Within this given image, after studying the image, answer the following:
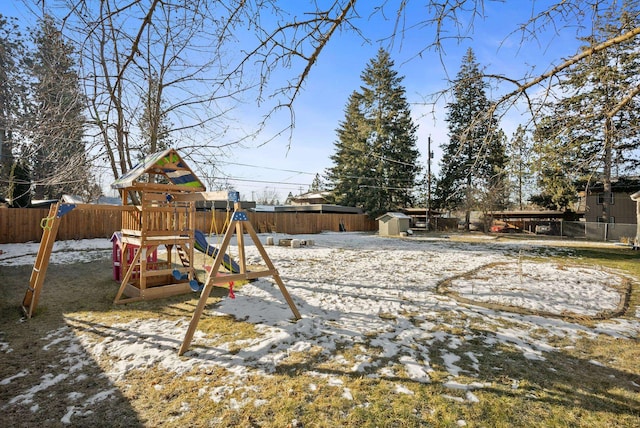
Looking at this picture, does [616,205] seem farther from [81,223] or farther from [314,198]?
[81,223]

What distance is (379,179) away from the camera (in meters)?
31.5

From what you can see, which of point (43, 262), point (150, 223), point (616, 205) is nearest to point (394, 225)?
point (616, 205)

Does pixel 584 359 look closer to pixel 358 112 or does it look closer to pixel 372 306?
pixel 372 306

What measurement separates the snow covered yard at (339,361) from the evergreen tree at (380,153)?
25531mm

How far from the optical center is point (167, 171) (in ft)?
19.9

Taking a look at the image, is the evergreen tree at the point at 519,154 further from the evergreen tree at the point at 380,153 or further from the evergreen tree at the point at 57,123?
the evergreen tree at the point at 380,153

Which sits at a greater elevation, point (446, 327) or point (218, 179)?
point (218, 179)

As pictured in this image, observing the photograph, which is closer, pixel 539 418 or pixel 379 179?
pixel 539 418

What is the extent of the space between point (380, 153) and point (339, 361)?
97.5 ft

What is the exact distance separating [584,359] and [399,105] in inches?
1172

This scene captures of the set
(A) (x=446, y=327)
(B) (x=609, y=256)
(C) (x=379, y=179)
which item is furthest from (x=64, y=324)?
(C) (x=379, y=179)

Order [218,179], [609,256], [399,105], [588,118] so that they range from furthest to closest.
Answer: [399,105] < [609,256] < [218,179] < [588,118]

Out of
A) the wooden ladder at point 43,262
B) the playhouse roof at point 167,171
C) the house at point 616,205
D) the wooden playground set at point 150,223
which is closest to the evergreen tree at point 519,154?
the wooden playground set at point 150,223

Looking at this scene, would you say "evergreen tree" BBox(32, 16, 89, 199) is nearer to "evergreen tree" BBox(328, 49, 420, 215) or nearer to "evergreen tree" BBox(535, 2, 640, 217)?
"evergreen tree" BBox(535, 2, 640, 217)
